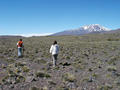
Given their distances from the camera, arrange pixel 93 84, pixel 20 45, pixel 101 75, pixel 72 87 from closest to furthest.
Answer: pixel 72 87, pixel 93 84, pixel 101 75, pixel 20 45

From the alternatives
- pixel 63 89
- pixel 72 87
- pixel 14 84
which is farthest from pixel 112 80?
pixel 14 84

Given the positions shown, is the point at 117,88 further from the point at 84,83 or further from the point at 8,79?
the point at 8,79

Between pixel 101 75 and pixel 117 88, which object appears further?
pixel 101 75

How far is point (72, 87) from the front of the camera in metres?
7.21

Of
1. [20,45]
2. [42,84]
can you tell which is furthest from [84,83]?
[20,45]

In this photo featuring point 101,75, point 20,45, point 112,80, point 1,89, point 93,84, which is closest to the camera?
point 1,89

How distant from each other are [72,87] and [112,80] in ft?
8.39

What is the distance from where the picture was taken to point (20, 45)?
51.3 ft

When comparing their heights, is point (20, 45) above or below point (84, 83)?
above

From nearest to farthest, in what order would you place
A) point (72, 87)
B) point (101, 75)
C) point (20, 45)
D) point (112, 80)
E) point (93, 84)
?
1. point (72, 87)
2. point (93, 84)
3. point (112, 80)
4. point (101, 75)
5. point (20, 45)

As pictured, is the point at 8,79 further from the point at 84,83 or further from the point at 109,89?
the point at 109,89

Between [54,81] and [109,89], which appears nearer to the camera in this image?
[109,89]

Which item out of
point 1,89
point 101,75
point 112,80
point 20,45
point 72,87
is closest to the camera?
point 1,89

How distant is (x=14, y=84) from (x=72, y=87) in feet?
9.50
